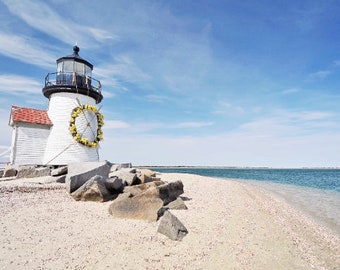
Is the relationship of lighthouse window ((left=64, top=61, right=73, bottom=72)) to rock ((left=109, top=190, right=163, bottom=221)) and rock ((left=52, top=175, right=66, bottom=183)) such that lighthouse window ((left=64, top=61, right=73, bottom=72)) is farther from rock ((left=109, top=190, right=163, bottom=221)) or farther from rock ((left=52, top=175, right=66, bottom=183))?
rock ((left=109, top=190, right=163, bottom=221))

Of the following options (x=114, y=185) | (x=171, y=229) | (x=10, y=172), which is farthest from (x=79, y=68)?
(x=171, y=229)

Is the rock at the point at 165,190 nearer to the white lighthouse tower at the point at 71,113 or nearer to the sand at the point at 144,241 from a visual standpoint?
the sand at the point at 144,241

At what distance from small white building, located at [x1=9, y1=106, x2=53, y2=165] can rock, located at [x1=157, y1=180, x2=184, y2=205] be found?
13.2 metres

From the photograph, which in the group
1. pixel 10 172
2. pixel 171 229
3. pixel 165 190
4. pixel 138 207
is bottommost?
pixel 171 229

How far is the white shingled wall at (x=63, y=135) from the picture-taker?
19.1 metres

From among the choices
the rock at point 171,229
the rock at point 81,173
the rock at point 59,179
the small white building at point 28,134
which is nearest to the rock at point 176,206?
the rock at point 171,229

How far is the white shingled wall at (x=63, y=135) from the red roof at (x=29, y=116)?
0.46 metres

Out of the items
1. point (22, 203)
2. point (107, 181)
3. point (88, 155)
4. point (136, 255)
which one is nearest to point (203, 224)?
point (136, 255)

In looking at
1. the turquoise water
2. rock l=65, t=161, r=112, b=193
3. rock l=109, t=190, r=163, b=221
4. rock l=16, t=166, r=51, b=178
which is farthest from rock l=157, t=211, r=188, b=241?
the turquoise water

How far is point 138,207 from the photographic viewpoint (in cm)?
809

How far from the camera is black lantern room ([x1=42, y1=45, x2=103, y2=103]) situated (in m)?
19.3

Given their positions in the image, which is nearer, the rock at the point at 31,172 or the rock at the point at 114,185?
the rock at the point at 114,185

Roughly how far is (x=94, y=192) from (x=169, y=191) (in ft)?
9.87

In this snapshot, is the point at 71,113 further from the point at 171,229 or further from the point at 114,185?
the point at 171,229
